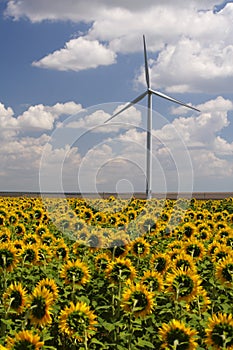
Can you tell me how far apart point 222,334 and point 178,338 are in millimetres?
371

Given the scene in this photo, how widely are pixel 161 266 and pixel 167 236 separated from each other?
480 cm

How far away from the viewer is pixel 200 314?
20.9 ft

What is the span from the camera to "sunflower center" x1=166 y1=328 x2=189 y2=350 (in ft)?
14.8

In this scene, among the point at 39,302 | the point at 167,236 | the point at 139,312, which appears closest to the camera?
the point at 39,302

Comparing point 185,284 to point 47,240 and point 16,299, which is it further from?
point 47,240

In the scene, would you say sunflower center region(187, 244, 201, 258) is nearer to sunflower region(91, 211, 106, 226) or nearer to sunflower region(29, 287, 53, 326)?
sunflower region(29, 287, 53, 326)

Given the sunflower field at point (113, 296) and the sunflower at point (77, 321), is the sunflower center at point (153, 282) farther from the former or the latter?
the sunflower at point (77, 321)

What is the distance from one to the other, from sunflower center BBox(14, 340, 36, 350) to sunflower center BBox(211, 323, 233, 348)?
4.81ft

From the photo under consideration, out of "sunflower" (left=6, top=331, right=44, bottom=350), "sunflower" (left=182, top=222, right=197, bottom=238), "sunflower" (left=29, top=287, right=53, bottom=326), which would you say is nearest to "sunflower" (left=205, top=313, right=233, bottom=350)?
"sunflower" (left=6, top=331, right=44, bottom=350)

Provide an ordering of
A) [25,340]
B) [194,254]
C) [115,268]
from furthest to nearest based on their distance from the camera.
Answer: [194,254] < [115,268] < [25,340]

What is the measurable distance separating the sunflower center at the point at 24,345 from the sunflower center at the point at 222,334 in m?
1.47

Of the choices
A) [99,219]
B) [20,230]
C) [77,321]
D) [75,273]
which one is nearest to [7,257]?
[75,273]

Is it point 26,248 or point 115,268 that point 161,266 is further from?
point 26,248

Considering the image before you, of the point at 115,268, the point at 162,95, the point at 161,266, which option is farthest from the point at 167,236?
the point at 162,95
